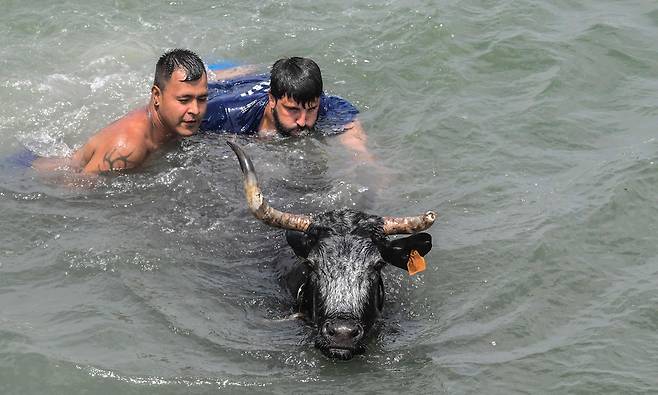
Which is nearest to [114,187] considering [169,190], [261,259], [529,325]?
[169,190]

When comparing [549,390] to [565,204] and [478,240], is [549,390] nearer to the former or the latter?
[478,240]

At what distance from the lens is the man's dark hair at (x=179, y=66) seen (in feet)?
27.1

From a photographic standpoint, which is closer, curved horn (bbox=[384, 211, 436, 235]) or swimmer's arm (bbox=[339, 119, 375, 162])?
curved horn (bbox=[384, 211, 436, 235])

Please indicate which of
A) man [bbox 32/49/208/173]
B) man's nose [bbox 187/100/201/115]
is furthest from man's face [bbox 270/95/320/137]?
man's nose [bbox 187/100/201/115]

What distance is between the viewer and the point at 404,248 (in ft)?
20.8

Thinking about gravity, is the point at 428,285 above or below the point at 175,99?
below

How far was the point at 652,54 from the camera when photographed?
428 inches

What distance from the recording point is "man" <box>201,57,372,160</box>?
29.0 ft

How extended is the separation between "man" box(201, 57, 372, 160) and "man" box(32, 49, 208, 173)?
2.40ft

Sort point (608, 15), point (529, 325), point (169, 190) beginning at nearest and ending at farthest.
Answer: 1. point (529, 325)
2. point (169, 190)
3. point (608, 15)

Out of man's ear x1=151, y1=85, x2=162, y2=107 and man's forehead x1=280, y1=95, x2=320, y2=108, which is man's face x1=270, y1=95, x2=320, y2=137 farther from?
man's ear x1=151, y1=85, x2=162, y2=107

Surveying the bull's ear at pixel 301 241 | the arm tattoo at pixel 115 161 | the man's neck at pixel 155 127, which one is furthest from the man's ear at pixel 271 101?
the bull's ear at pixel 301 241

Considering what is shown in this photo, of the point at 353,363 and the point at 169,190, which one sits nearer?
the point at 353,363

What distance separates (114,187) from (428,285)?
3070mm
